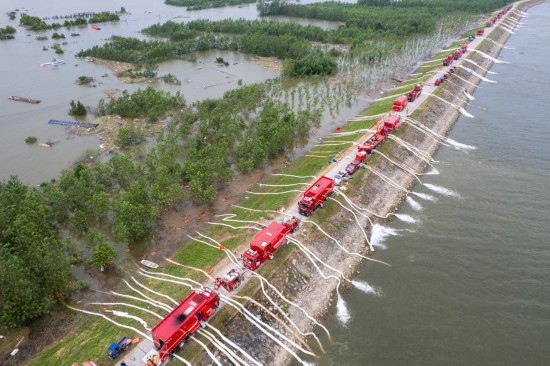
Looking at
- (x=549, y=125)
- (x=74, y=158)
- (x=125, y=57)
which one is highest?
(x=125, y=57)

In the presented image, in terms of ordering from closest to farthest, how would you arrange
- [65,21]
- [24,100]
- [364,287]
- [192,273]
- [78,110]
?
[192,273] → [364,287] → [78,110] → [24,100] → [65,21]

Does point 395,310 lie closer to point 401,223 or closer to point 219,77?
point 401,223

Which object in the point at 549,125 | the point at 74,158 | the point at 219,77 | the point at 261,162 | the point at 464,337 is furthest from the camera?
the point at 219,77

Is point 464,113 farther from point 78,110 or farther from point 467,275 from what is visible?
point 78,110

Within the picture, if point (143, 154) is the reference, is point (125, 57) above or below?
above

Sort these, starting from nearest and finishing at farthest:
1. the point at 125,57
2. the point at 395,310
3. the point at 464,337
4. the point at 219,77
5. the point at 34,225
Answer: the point at 464,337 < the point at 395,310 < the point at 34,225 < the point at 219,77 < the point at 125,57

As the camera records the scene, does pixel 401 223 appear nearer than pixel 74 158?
Yes

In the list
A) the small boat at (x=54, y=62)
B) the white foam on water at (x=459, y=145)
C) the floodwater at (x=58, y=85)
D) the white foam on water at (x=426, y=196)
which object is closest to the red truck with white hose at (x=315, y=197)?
the white foam on water at (x=426, y=196)

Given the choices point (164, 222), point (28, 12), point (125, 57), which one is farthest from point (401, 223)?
point (28, 12)

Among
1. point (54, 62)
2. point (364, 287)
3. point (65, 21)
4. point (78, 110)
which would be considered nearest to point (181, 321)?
point (364, 287)
